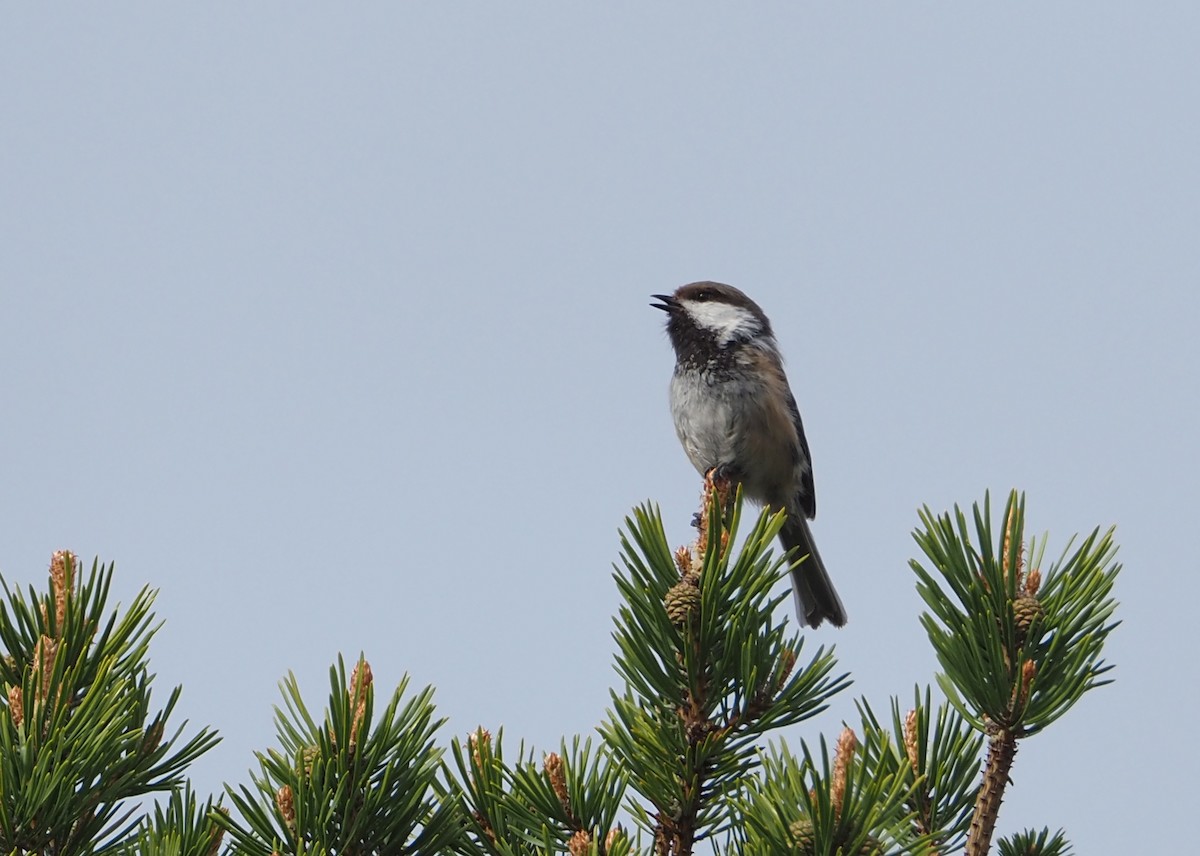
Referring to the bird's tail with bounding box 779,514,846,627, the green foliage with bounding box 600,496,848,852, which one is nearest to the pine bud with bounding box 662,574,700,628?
the green foliage with bounding box 600,496,848,852

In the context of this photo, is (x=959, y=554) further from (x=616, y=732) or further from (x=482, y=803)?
(x=482, y=803)

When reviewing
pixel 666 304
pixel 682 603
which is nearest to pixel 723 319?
pixel 666 304

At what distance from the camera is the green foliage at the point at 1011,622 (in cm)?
186

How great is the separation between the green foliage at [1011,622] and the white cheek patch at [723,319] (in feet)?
14.1

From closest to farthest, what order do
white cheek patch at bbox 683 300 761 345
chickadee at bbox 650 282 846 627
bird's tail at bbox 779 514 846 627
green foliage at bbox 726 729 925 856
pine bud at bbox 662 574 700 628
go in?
green foliage at bbox 726 729 925 856
pine bud at bbox 662 574 700 628
chickadee at bbox 650 282 846 627
bird's tail at bbox 779 514 846 627
white cheek patch at bbox 683 300 761 345

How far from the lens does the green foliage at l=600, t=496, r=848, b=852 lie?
6.37 feet

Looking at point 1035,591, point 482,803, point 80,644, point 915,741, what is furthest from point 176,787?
point 1035,591

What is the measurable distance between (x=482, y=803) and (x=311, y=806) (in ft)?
1.05

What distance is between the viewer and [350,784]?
1.82 m

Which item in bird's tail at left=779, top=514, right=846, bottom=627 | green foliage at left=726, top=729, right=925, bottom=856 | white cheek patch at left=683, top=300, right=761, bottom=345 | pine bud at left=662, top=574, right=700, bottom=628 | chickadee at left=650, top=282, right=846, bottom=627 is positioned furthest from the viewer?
white cheek patch at left=683, top=300, right=761, bottom=345

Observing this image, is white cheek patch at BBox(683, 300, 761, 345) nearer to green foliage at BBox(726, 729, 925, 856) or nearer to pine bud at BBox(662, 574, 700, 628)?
pine bud at BBox(662, 574, 700, 628)

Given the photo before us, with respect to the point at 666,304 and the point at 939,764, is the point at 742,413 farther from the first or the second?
the point at 939,764

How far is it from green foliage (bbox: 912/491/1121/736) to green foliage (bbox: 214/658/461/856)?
857mm

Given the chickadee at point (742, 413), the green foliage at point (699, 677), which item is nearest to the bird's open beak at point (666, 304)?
the chickadee at point (742, 413)
